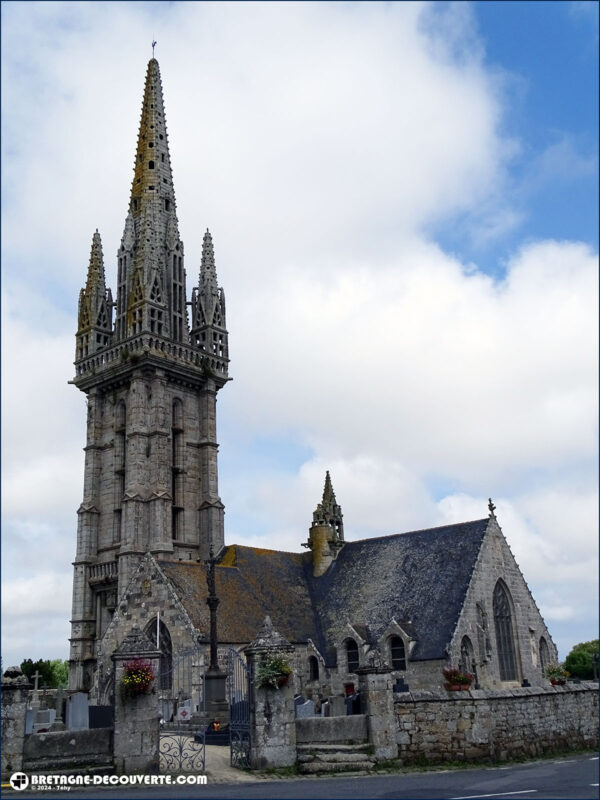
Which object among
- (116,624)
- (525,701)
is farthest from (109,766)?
(116,624)

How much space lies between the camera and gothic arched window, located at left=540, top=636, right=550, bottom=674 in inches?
1524

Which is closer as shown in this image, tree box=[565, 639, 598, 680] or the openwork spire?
the openwork spire

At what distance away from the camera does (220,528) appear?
165ft

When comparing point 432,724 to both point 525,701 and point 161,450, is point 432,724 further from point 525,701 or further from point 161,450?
point 161,450

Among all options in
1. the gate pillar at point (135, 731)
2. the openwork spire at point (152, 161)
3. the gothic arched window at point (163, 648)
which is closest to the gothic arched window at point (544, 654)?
the gothic arched window at point (163, 648)

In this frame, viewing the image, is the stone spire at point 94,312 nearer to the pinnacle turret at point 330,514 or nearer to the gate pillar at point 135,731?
the pinnacle turret at point 330,514

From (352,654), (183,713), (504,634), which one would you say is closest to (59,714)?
(183,713)

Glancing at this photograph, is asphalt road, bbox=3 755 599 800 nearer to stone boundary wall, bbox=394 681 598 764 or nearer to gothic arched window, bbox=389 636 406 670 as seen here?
stone boundary wall, bbox=394 681 598 764

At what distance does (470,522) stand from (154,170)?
32.6 metres

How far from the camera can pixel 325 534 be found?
46094 mm

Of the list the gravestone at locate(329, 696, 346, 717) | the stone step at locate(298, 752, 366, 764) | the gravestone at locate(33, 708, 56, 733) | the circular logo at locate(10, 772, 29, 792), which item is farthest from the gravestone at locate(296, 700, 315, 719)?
the circular logo at locate(10, 772, 29, 792)

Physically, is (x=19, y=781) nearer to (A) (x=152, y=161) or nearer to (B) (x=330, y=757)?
(B) (x=330, y=757)

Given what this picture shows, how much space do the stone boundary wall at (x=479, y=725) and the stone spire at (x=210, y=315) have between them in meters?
34.0

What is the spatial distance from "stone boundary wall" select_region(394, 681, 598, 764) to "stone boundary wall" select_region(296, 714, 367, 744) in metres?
1.09
